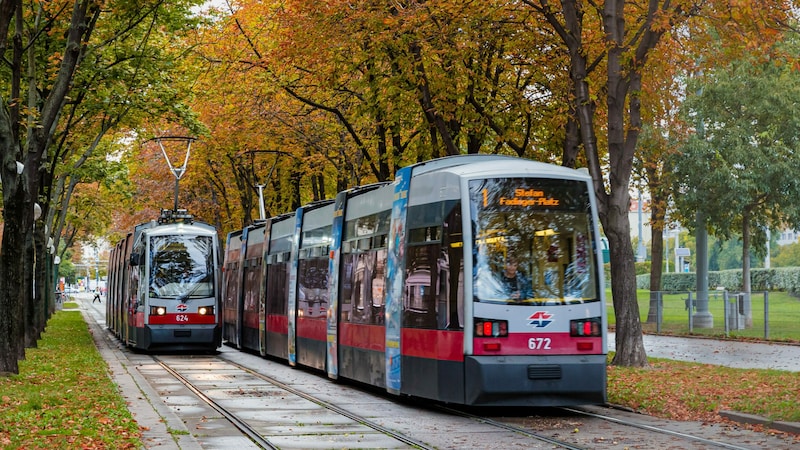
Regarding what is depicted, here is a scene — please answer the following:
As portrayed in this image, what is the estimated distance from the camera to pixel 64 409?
48.0ft

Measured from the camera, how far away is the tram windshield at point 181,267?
30.4 metres

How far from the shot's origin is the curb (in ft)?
42.8

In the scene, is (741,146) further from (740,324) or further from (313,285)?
(313,285)

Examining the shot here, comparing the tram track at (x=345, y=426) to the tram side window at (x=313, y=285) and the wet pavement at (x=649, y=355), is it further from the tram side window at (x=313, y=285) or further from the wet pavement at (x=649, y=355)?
the tram side window at (x=313, y=285)

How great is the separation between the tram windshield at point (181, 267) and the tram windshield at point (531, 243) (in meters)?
16.9

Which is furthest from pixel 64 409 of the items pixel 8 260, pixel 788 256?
pixel 788 256

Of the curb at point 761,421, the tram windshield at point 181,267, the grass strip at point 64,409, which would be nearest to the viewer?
the grass strip at point 64,409

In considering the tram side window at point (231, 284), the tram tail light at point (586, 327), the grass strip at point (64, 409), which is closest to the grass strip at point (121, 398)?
the grass strip at point (64, 409)

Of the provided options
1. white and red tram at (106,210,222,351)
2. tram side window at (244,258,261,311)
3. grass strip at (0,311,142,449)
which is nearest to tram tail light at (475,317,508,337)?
grass strip at (0,311,142,449)

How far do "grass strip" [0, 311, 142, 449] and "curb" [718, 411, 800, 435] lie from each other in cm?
695

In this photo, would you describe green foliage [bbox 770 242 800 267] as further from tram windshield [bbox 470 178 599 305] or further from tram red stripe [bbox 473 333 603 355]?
tram red stripe [bbox 473 333 603 355]

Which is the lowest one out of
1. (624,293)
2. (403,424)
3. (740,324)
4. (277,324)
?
(403,424)

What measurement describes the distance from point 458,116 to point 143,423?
13.9 metres

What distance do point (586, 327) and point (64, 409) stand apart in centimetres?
658
